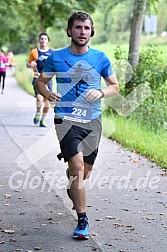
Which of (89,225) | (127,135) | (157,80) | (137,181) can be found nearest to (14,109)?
(157,80)

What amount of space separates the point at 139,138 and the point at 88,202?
17.0 feet

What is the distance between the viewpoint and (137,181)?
31.7ft

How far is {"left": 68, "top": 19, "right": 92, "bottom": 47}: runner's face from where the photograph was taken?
652 cm

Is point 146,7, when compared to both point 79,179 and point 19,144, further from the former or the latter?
point 79,179

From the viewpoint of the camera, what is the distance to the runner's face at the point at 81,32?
6523mm

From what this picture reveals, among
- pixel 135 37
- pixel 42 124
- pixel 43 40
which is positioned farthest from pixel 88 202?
pixel 135 37

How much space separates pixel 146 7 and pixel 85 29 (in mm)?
10969

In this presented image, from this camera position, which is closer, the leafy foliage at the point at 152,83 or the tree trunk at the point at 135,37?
the leafy foliage at the point at 152,83

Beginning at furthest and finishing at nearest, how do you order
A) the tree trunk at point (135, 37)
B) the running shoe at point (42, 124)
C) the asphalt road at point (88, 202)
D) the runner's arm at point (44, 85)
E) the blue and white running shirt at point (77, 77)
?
the tree trunk at point (135, 37), the running shoe at point (42, 124), the runner's arm at point (44, 85), the blue and white running shirt at point (77, 77), the asphalt road at point (88, 202)

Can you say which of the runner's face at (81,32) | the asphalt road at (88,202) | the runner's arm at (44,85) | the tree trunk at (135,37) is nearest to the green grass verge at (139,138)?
the asphalt road at (88,202)

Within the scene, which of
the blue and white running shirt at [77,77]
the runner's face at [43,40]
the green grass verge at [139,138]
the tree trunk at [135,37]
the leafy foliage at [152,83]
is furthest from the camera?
the tree trunk at [135,37]

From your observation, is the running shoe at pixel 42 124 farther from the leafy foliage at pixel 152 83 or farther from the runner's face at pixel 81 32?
the runner's face at pixel 81 32

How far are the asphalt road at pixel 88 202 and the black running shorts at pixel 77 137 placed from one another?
81 cm

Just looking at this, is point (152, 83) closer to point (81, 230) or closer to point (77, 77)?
point (77, 77)
